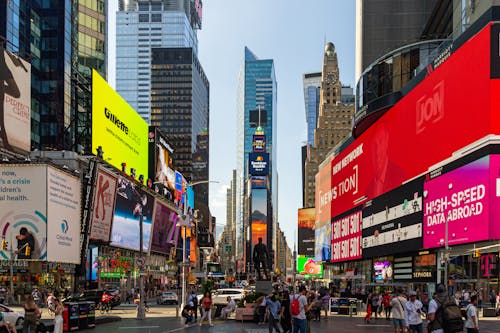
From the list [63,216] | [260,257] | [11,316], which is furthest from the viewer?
[63,216]

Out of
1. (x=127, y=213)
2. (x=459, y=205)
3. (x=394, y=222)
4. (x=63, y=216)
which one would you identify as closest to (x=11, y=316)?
(x=459, y=205)

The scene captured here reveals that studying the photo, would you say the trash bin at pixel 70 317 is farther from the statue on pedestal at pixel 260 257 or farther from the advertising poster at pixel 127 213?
the advertising poster at pixel 127 213

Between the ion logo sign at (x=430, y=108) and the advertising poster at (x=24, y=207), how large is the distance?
35.2 m

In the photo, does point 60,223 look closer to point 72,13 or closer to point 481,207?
point 481,207

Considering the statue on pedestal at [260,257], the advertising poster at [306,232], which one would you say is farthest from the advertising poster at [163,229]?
the statue on pedestal at [260,257]

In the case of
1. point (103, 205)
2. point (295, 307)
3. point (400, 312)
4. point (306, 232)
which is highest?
point (103, 205)

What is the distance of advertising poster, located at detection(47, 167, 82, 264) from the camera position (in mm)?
64375

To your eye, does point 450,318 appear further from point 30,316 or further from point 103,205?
point 103,205

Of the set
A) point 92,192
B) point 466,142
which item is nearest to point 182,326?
point 466,142

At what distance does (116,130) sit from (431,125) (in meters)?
45.0

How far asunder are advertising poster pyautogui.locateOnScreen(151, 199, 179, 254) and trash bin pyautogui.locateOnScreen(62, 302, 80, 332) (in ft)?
254

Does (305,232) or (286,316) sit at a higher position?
(286,316)

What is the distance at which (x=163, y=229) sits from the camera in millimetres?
117938

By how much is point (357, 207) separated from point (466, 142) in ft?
133
